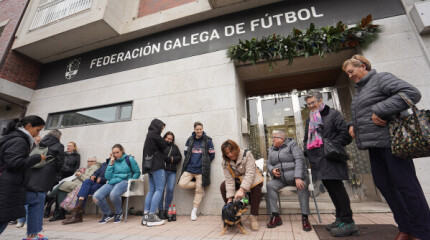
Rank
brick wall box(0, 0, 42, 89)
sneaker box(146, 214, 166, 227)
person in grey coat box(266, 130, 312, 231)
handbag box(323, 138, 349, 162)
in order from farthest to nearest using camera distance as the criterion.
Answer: brick wall box(0, 0, 42, 89)
sneaker box(146, 214, 166, 227)
person in grey coat box(266, 130, 312, 231)
handbag box(323, 138, 349, 162)

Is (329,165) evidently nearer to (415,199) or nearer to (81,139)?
(415,199)

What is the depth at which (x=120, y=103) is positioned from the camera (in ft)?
17.8

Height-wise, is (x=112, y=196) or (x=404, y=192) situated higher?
(x=404, y=192)

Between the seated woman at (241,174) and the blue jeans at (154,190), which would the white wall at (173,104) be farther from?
the seated woman at (241,174)

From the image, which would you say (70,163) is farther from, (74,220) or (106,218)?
(106,218)

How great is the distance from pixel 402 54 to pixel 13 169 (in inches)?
252

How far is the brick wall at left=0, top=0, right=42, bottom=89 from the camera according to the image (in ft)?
20.0

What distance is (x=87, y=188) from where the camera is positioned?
388cm

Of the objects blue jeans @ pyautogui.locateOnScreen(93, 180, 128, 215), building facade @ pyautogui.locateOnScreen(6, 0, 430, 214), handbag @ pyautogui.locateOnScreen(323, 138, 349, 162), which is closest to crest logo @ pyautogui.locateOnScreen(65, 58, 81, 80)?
building facade @ pyautogui.locateOnScreen(6, 0, 430, 214)

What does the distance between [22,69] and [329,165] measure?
9375 millimetres

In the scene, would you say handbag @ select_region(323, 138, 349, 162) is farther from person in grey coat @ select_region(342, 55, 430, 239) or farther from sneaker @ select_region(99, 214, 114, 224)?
sneaker @ select_region(99, 214, 114, 224)

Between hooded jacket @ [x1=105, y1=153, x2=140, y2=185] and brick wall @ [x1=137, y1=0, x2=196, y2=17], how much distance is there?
4.70m

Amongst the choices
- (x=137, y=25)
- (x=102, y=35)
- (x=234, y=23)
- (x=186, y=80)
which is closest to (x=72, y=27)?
(x=102, y=35)

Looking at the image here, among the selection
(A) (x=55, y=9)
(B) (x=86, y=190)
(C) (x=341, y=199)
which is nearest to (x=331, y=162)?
(C) (x=341, y=199)
